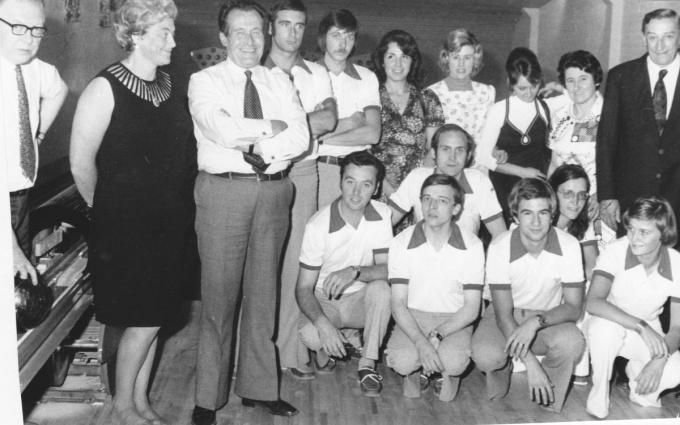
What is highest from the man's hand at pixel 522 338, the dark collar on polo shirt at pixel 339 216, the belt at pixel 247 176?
the belt at pixel 247 176

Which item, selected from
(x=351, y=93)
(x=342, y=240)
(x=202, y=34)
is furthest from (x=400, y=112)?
(x=202, y=34)

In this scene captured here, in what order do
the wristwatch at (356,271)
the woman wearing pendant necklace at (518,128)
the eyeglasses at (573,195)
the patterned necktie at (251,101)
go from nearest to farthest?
the patterned necktie at (251,101) → the wristwatch at (356,271) → the eyeglasses at (573,195) → the woman wearing pendant necklace at (518,128)

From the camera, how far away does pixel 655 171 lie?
297 centimetres

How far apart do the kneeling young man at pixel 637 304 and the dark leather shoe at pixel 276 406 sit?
1121 mm

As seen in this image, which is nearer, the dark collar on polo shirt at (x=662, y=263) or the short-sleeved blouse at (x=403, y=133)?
the dark collar on polo shirt at (x=662, y=263)

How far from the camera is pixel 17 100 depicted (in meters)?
2.36

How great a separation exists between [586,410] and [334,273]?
1083 mm

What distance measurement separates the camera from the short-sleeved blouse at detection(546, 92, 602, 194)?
3244mm

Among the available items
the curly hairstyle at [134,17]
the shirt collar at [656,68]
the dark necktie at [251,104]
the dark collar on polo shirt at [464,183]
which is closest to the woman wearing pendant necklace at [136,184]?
the curly hairstyle at [134,17]

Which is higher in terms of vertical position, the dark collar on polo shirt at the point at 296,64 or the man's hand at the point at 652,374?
the dark collar on polo shirt at the point at 296,64

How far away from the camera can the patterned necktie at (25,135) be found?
237 centimetres

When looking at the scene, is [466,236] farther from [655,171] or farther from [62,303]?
[62,303]

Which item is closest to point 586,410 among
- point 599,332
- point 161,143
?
point 599,332

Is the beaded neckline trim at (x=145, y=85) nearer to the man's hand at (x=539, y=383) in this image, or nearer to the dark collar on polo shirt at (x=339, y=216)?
the dark collar on polo shirt at (x=339, y=216)
